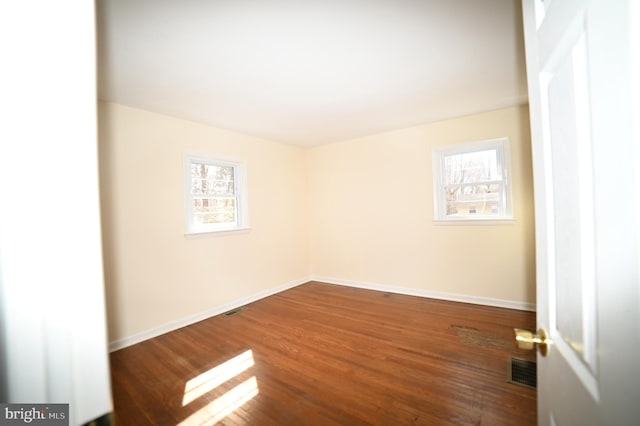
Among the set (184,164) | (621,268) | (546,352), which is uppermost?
(184,164)

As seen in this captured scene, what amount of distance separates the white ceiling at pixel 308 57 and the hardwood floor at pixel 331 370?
2478 millimetres

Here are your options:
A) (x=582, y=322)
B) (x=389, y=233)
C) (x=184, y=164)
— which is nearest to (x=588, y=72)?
(x=582, y=322)

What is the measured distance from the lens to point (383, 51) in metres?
1.95

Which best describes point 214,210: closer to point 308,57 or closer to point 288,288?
point 288,288

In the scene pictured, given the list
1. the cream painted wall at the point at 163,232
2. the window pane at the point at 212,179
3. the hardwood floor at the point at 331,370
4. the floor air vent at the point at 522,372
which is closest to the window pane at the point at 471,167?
the hardwood floor at the point at 331,370

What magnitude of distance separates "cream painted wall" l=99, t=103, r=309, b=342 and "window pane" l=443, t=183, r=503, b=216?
2.76 m

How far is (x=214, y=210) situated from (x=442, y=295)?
341 cm

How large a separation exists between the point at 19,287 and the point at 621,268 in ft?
2.59

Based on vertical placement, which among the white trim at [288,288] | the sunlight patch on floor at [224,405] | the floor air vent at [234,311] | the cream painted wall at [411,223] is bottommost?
the floor air vent at [234,311]

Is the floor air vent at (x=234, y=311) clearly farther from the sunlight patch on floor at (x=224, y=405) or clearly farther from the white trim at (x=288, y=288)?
the sunlight patch on floor at (x=224, y=405)

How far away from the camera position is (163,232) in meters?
2.88

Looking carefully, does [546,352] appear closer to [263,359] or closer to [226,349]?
[263,359]

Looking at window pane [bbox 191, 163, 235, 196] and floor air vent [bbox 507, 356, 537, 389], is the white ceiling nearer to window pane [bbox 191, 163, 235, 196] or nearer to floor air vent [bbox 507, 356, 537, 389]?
window pane [bbox 191, 163, 235, 196]

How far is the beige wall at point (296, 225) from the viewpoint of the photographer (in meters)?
2.63
